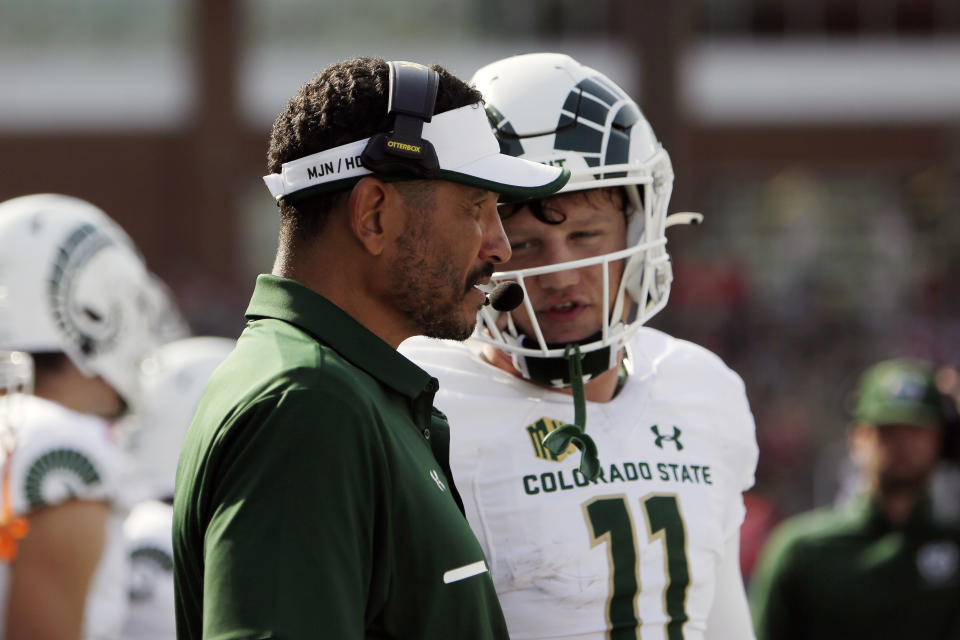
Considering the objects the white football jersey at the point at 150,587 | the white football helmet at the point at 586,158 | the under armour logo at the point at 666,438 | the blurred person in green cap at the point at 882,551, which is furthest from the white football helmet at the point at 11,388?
the blurred person in green cap at the point at 882,551

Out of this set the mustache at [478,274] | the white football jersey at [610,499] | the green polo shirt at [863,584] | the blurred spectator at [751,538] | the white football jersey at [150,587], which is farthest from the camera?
the blurred spectator at [751,538]

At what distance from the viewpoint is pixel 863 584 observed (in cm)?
513

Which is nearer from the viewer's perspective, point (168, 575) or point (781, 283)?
point (168, 575)

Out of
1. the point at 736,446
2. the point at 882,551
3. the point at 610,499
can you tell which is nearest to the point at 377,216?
the point at 610,499

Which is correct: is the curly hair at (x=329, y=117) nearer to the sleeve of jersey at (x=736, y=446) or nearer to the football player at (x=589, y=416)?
the football player at (x=589, y=416)

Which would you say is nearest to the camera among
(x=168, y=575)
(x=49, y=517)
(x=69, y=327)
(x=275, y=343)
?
(x=275, y=343)

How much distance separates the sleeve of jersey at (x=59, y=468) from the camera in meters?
2.86

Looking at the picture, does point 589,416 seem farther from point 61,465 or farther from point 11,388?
point 11,388

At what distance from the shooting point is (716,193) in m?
20.0

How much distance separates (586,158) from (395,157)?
0.75 m

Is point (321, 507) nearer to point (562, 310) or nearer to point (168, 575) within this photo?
point (562, 310)

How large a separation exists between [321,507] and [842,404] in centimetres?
1332

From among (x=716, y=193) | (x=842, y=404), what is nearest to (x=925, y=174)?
(x=716, y=193)

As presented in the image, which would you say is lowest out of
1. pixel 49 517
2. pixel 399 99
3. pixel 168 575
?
pixel 168 575
